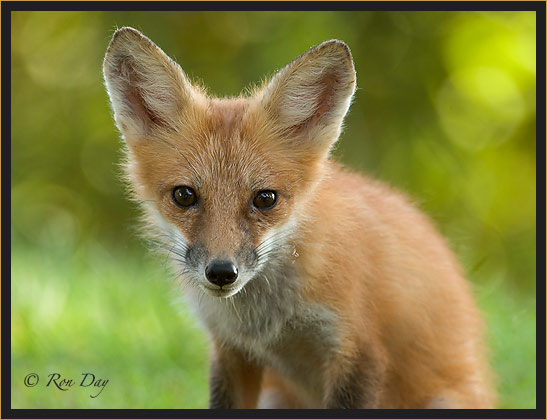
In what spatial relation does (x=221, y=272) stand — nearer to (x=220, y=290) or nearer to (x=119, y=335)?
(x=220, y=290)

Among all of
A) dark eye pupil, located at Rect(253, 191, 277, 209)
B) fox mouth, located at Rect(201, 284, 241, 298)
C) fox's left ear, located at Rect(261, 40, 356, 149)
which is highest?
fox's left ear, located at Rect(261, 40, 356, 149)

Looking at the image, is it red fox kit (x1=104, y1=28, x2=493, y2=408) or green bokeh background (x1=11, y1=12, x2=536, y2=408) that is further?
green bokeh background (x1=11, y1=12, x2=536, y2=408)

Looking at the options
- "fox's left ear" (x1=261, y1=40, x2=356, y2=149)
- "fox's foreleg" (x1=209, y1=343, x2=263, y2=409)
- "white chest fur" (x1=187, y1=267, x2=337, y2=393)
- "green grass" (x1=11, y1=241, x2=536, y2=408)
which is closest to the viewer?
"fox's left ear" (x1=261, y1=40, x2=356, y2=149)

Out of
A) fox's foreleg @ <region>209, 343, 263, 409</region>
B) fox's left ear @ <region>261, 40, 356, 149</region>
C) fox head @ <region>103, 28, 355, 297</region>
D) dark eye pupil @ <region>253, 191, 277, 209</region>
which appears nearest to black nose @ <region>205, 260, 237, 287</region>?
fox head @ <region>103, 28, 355, 297</region>

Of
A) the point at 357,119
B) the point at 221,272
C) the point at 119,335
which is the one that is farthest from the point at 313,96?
the point at 357,119

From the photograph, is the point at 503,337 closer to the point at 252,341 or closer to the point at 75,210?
the point at 252,341

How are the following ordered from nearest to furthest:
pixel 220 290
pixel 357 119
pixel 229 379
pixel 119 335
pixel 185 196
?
pixel 220 290 < pixel 185 196 < pixel 229 379 < pixel 119 335 < pixel 357 119

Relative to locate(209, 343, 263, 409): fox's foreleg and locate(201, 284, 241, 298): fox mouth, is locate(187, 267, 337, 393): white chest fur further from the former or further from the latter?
locate(201, 284, 241, 298): fox mouth

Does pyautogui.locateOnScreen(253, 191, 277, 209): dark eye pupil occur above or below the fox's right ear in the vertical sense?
below
